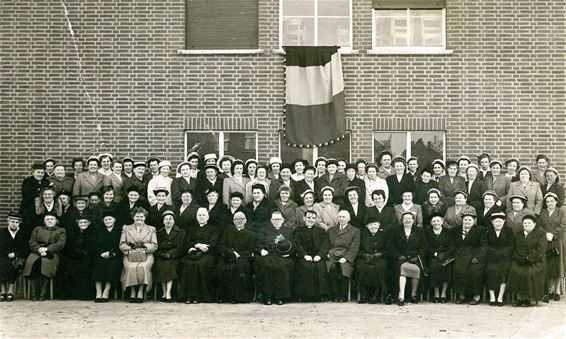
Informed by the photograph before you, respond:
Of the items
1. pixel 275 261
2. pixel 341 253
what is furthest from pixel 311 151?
pixel 275 261

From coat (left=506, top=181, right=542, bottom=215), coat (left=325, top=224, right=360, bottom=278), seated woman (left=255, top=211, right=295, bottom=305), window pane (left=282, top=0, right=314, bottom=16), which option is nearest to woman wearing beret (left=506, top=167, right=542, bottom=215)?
coat (left=506, top=181, right=542, bottom=215)

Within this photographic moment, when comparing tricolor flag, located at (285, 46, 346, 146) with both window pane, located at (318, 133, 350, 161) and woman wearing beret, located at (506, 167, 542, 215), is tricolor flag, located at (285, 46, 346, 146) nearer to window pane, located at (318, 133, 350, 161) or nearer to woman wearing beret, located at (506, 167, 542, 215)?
window pane, located at (318, 133, 350, 161)

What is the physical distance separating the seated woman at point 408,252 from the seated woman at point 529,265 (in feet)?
4.21

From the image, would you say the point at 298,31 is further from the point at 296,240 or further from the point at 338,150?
the point at 296,240

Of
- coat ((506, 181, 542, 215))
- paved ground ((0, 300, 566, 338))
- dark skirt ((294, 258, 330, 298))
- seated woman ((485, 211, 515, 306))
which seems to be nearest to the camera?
paved ground ((0, 300, 566, 338))

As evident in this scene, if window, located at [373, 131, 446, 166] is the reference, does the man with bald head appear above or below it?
below

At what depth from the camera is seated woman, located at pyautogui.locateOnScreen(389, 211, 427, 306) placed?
10.4m

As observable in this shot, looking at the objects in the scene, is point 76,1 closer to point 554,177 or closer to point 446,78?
point 446,78

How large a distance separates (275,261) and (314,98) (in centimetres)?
369

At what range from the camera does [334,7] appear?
13.3m

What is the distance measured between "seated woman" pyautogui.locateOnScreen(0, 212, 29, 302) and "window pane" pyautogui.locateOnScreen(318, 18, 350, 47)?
609cm

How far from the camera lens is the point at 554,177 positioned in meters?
11.3

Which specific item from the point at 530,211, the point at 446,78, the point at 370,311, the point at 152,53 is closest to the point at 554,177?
the point at 530,211

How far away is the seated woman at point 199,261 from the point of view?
1039cm
